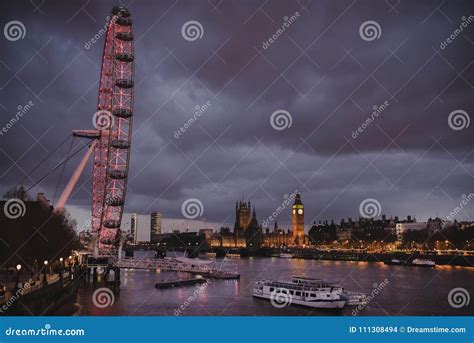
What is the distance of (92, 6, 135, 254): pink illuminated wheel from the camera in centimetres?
2212

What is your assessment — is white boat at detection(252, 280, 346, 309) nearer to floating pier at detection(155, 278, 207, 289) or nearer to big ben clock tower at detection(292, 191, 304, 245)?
floating pier at detection(155, 278, 207, 289)

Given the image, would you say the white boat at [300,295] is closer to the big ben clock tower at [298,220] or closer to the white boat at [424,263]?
the white boat at [424,263]

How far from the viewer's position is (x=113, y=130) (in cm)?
2405

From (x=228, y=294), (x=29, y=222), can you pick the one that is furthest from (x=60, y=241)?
(x=228, y=294)

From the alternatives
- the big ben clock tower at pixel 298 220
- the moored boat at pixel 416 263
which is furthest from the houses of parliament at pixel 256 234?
the moored boat at pixel 416 263

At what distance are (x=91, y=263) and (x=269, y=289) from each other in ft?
36.9

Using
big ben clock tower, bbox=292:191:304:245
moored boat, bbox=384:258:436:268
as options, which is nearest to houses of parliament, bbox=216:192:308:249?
big ben clock tower, bbox=292:191:304:245

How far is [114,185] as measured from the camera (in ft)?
81.1

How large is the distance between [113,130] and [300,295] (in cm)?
1193

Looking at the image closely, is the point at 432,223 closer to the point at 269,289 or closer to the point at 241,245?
the point at 241,245

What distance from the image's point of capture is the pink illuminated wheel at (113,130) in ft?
72.6

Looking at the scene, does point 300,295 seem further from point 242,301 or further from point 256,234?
point 256,234
